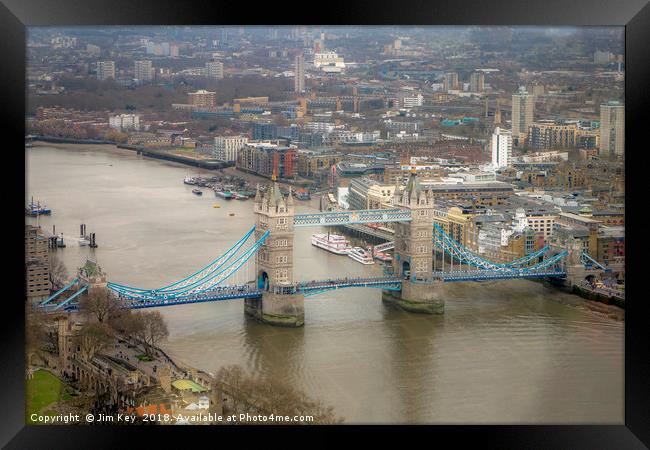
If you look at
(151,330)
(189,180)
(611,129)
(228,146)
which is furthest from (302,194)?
(151,330)

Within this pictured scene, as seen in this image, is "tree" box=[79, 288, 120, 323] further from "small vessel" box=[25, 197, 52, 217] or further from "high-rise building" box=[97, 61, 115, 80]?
"high-rise building" box=[97, 61, 115, 80]

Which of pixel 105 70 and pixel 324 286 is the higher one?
pixel 105 70

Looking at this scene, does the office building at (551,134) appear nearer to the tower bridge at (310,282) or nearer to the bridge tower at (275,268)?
the tower bridge at (310,282)

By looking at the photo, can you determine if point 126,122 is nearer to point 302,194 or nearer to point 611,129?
point 302,194

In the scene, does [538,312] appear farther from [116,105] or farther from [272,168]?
[116,105]

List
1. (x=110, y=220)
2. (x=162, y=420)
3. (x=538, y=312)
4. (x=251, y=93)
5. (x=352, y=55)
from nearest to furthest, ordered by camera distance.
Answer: (x=162, y=420) → (x=538, y=312) → (x=110, y=220) → (x=352, y=55) → (x=251, y=93)

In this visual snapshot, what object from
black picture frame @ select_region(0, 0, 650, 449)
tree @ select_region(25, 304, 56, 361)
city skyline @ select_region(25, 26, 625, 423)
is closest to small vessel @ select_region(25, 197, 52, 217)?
city skyline @ select_region(25, 26, 625, 423)

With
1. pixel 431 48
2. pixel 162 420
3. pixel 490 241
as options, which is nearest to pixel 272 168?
pixel 431 48
